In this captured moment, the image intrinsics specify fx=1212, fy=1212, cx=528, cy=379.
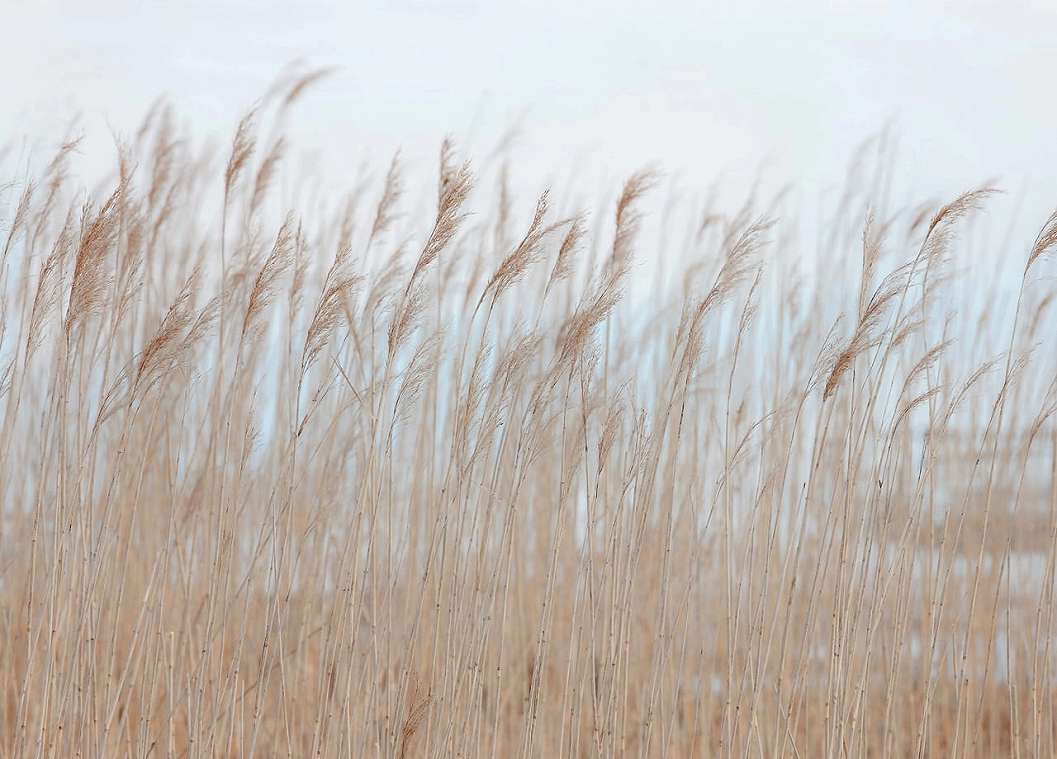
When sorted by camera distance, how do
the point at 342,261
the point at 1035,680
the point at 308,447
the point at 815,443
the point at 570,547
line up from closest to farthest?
1. the point at 342,261
2. the point at 815,443
3. the point at 1035,680
4. the point at 308,447
5. the point at 570,547

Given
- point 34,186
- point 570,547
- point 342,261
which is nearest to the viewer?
point 342,261

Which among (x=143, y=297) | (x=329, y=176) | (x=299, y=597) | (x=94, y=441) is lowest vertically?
(x=299, y=597)

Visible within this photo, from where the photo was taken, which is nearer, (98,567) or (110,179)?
(98,567)

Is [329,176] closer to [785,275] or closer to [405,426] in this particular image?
[405,426]

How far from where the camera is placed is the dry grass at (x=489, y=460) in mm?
1621

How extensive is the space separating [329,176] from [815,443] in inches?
64.0

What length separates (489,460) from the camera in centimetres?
175

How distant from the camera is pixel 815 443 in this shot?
1698mm

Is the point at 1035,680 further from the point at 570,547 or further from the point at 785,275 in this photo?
the point at 570,547

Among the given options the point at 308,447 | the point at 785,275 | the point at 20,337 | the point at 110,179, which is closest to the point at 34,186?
the point at 20,337

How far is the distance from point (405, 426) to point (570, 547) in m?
0.65

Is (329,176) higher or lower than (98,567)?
higher

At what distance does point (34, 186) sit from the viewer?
77.4 inches

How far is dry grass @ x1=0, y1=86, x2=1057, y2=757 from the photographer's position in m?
1.62
